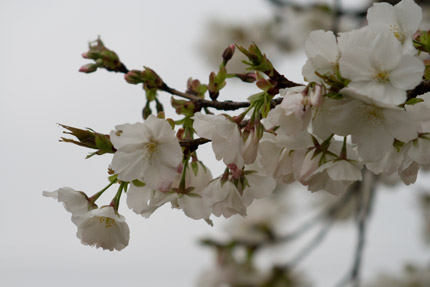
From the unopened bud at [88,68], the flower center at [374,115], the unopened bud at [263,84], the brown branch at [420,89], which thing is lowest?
the flower center at [374,115]

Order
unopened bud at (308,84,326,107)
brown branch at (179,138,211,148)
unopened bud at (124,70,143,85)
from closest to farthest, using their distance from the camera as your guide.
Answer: unopened bud at (308,84,326,107)
brown branch at (179,138,211,148)
unopened bud at (124,70,143,85)

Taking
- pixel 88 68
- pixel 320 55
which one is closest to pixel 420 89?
pixel 320 55

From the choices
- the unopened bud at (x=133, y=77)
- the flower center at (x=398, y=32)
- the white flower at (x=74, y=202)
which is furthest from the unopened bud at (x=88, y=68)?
the flower center at (x=398, y=32)

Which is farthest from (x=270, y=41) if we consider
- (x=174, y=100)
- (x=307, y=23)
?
(x=174, y=100)

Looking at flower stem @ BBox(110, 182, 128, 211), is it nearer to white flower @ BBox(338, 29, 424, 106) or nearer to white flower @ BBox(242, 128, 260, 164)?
white flower @ BBox(242, 128, 260, 164)

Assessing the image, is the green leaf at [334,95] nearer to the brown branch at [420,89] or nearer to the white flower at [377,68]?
the white flower at [377,68]

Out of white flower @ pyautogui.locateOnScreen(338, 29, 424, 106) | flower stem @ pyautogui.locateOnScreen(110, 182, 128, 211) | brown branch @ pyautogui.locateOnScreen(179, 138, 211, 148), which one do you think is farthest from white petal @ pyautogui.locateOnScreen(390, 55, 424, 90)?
flower stem @ pyautogui.locateOnScreen(110, 182, 128, 211)
